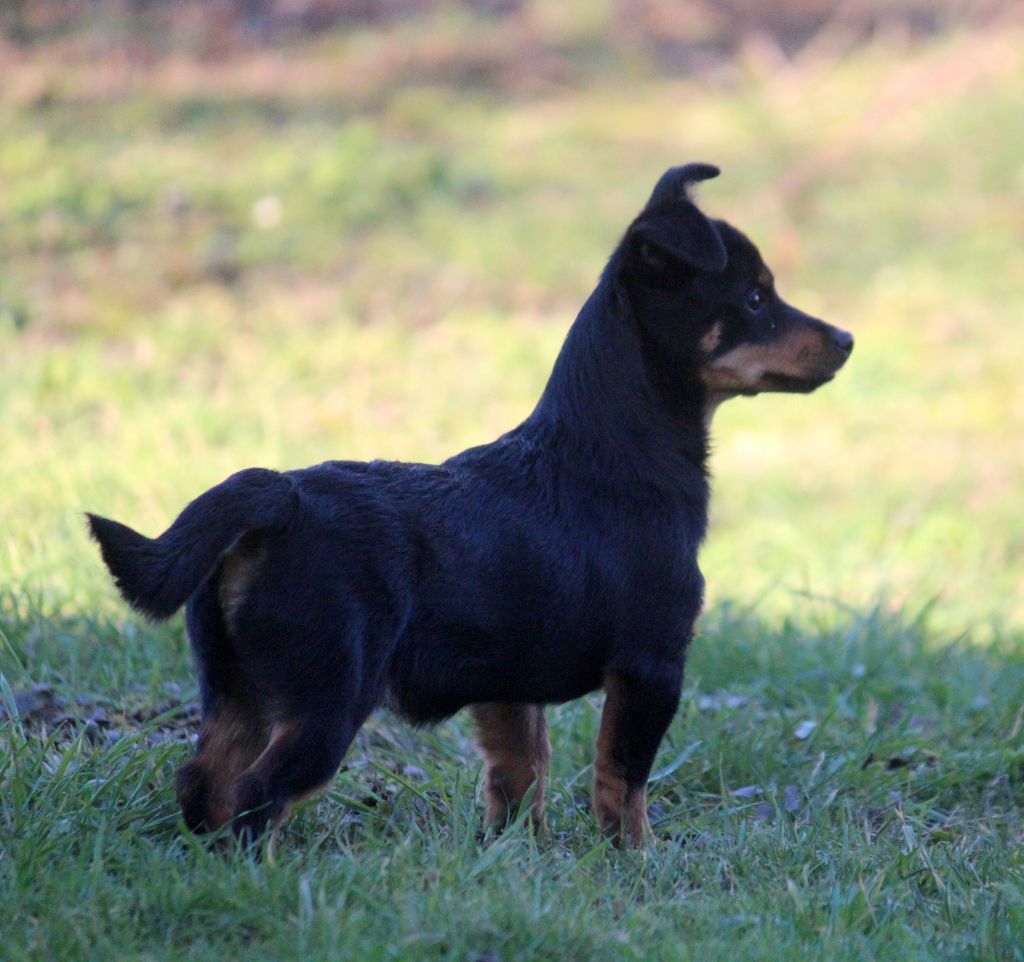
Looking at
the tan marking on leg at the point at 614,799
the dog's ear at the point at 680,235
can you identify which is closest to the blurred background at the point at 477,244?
the tan marking on leg at the point at 614,799

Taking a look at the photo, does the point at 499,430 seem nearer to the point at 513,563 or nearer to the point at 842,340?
the point at 842,340

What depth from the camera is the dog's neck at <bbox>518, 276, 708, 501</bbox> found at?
3.70m

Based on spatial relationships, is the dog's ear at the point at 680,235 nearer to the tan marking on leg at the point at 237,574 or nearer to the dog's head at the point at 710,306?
the dog's head at the point at 710,306

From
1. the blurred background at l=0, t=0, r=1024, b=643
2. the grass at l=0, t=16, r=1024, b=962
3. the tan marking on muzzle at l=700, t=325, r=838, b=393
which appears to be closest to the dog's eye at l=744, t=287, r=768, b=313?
the tan marking on muzzle at l=700, t=325, r=838, b=393

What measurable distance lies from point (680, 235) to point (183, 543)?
1548 millimetres

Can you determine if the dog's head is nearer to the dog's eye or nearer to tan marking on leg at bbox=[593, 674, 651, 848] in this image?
the dog's eye

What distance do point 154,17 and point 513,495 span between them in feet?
42.4

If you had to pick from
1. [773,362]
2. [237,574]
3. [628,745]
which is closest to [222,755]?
[237,574]

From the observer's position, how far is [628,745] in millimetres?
3598

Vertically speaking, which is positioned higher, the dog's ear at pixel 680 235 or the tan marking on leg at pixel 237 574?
the dog's ear at pixel 680 235

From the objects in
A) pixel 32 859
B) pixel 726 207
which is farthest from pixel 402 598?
pixel 726 207

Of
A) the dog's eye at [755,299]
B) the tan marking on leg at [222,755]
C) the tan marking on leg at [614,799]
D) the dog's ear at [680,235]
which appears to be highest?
the dog's ear at [680,235]

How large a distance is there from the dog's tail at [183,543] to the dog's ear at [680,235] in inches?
50.2

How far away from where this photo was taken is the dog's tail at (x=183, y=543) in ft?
9.64
